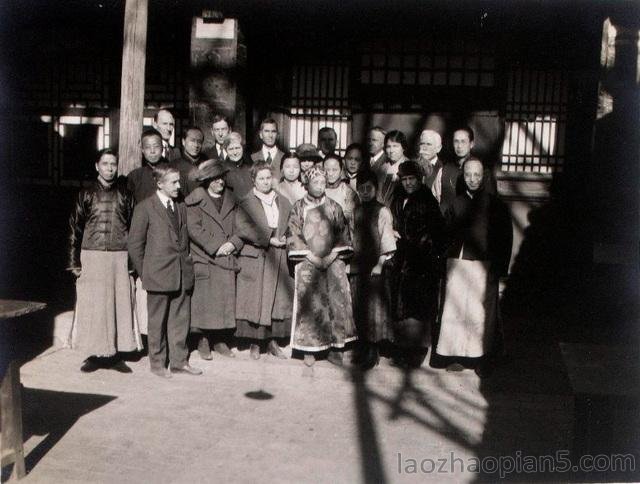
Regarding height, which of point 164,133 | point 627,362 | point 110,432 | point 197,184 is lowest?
point 110,432

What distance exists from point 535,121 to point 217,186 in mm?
4378

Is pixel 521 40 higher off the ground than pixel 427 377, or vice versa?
pixel 521 40

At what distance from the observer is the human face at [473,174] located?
6395mm

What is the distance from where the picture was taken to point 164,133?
23.7ft

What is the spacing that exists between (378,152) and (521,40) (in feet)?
9.29

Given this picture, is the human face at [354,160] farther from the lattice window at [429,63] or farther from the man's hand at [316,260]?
the lattice window at [429,63]

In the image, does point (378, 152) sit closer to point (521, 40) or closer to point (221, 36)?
Answer: point (221, 36)

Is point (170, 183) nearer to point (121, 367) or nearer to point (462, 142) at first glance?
point (121, 367)

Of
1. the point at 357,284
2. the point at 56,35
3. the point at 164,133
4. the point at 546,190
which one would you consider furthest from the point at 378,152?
the point at 56,35

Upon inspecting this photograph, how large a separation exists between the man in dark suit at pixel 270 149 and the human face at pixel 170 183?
1260mm

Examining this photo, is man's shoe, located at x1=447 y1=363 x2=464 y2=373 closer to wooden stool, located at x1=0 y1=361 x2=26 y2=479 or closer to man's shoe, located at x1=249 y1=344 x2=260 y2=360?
man's shoe, located at x1=249 y1=344 x2=260 y2=360

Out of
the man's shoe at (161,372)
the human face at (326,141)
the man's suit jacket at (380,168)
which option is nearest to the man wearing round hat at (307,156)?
the man's suit jacket at (380,168)

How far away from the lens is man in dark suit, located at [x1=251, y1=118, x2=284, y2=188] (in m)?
7.36

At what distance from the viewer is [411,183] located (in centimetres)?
647
